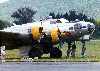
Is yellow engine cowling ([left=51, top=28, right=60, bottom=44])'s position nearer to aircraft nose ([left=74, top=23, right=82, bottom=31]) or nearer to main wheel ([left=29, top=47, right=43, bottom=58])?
main wheel ([left=29, top=47, right=43, bottom=58])

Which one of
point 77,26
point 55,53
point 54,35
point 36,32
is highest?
point 77,26

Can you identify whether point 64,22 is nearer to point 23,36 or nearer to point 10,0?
point 23,36

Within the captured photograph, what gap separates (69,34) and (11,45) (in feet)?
13.4

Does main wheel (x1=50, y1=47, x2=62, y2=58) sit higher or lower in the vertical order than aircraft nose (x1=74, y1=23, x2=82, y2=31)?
lower

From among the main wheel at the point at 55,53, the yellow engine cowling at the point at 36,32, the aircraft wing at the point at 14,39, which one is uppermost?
the yellow engine cowling at the point at 36,32

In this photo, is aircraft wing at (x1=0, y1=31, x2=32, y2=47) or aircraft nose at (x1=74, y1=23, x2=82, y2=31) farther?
aircraft nose at (x1=74, y1=23, x2=82, y2=31)

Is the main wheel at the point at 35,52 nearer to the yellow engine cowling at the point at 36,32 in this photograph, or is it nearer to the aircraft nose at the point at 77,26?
the yellow engine cowling at the point at 36,32

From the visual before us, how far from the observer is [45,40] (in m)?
41.4

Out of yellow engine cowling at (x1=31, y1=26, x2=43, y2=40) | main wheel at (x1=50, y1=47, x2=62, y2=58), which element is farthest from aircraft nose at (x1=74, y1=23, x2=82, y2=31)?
yellow engine cowling at (x1=31, y1=26, x2=43, y2=40)

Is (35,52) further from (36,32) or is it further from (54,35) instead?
(54,35)

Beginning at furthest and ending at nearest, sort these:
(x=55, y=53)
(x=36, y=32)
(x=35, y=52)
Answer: (x=55, y=53) → (x=36, y=32) → (x=35, y=52)

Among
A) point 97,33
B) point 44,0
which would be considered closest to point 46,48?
point 97,33

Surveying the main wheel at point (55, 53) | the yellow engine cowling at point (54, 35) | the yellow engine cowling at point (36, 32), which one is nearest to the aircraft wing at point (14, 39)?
the yellow engine cowling at point (36, 32)

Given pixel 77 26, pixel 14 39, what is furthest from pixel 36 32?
pixel 77 26
